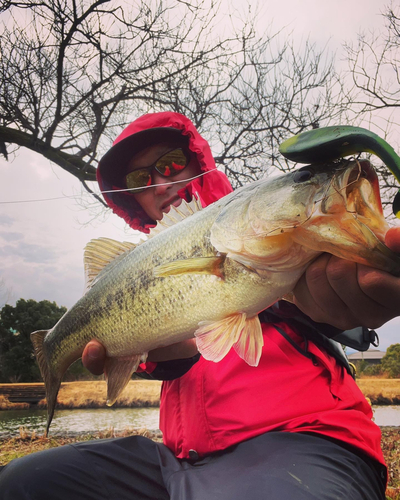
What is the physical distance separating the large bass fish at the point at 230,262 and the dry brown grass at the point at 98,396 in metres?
3.72

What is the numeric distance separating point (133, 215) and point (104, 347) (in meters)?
1.95

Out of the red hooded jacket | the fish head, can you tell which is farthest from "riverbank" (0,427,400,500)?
the fish head

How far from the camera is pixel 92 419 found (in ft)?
17.0

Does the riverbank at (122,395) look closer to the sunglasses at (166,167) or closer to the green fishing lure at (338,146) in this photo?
the sunglasses at (166,167)

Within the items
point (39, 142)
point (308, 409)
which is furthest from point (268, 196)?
point (39, 142)

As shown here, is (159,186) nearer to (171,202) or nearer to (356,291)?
(171,202)

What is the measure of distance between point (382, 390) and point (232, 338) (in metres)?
5.39

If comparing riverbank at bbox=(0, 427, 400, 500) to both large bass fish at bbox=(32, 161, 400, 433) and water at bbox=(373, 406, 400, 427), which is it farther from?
large bass fish at bbox=(32, 161, 400, 433)

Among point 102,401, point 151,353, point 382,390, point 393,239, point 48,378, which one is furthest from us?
point 382,390

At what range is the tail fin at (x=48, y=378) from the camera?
222 centimetres

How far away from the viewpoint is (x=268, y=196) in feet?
4.20

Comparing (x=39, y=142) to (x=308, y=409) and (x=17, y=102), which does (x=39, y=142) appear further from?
(x=308, y=409)

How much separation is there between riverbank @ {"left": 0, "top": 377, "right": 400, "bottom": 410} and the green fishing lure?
199 inches

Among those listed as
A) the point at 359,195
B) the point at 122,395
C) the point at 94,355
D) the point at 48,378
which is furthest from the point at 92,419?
the point at 359,195
